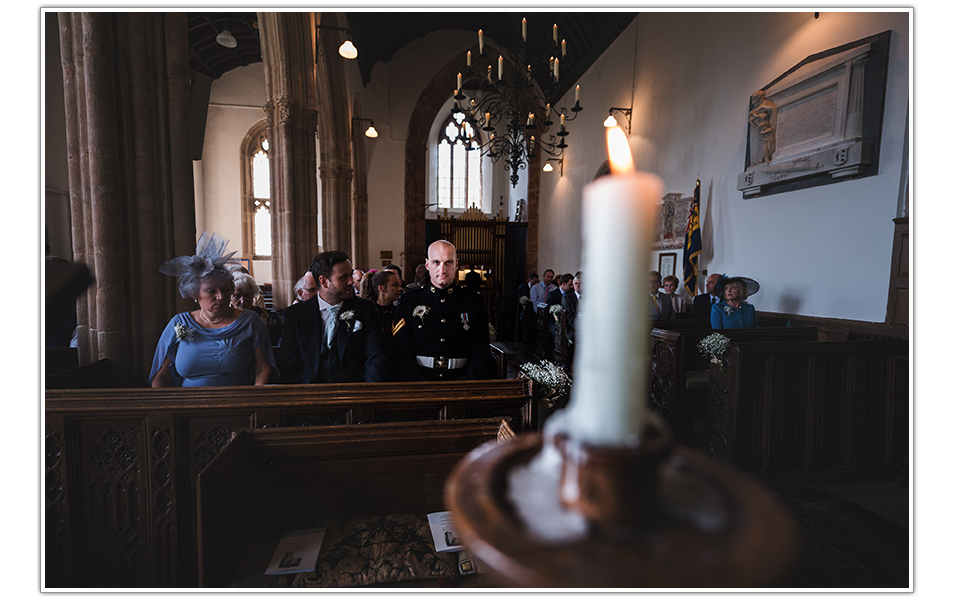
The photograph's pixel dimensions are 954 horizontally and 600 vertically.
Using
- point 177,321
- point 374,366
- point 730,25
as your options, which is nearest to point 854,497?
point 374,366

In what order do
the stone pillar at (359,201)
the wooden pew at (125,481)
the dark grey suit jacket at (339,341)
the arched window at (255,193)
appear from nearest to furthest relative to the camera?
the wooden pew at (125,481)
the dark grey suit jacket at (339,341)
the stone pillar at (359,201)
the arched window at (255,193)

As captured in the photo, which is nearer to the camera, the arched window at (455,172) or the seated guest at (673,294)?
the seated guest at (673,294)

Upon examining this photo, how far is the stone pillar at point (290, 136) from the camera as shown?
5.83 metres

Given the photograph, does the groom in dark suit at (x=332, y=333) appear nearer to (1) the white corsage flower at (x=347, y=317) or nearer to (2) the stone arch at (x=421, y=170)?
(1) the white corsage flower at (x=347, y=317)

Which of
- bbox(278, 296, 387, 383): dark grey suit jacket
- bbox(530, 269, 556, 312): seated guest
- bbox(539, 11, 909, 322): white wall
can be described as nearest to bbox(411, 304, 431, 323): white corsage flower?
bbox(278, 296, 387, 383): dark grey suit jacket

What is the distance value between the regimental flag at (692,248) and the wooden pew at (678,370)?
221cm

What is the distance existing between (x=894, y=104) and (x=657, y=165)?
392 centimetres

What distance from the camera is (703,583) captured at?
0.25m

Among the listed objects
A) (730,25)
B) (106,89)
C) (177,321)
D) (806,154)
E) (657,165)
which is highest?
(730,25)

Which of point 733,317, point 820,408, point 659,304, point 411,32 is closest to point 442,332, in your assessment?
point 820,408

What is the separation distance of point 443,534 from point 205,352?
5.61ft

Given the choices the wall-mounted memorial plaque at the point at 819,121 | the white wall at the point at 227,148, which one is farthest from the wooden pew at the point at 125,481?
the white wall at the point at 227,148

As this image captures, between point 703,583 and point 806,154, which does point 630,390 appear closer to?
point 703,583

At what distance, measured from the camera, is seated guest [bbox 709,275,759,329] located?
4.12 meters
